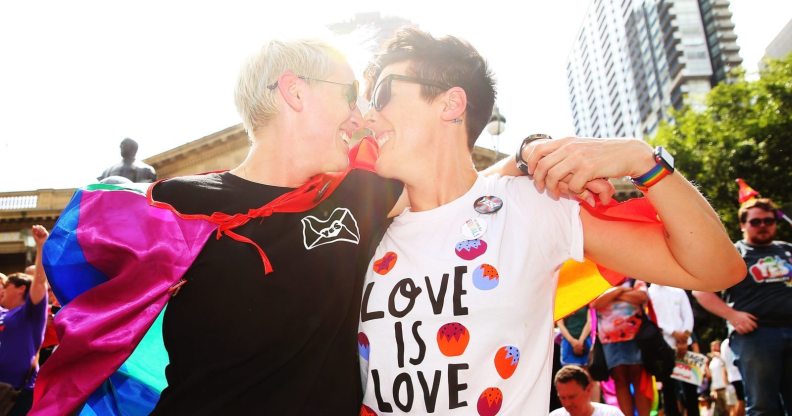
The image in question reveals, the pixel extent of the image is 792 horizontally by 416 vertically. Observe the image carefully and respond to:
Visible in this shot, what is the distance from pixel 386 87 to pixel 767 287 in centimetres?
514

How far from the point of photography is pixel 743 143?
29.9 m

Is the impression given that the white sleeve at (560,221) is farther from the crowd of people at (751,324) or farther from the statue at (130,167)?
the statue at (130,167)

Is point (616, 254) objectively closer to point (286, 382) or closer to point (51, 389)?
point (286, 382)

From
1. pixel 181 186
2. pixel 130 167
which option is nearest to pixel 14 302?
pixel 130 167

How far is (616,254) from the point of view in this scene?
219 cm

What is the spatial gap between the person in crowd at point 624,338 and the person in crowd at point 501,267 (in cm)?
483

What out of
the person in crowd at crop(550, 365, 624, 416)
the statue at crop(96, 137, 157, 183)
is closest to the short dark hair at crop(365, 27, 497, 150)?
the person in crowd at crop(550, 365, 624, 416)

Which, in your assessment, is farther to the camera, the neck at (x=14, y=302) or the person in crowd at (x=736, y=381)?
the person in crowd at (x=736, y=381)

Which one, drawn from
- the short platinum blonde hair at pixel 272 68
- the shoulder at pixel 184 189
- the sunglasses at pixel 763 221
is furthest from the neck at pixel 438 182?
the sunglasses at pixel 763 221

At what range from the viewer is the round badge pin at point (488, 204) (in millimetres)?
2303

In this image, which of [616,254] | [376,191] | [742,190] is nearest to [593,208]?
[616,254]

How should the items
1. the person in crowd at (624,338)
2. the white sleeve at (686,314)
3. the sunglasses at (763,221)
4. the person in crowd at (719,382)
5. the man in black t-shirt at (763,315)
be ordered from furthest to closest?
the person in crowd at (719,382) → the white sleeve at (686,314) → the person in crowd at (624,338) → the sunglasses at (763,221) → the man in black t-shirt at (763,315)

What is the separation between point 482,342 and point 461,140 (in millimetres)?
986

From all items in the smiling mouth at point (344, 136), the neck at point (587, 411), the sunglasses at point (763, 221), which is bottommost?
the neck at point (587, 411)
